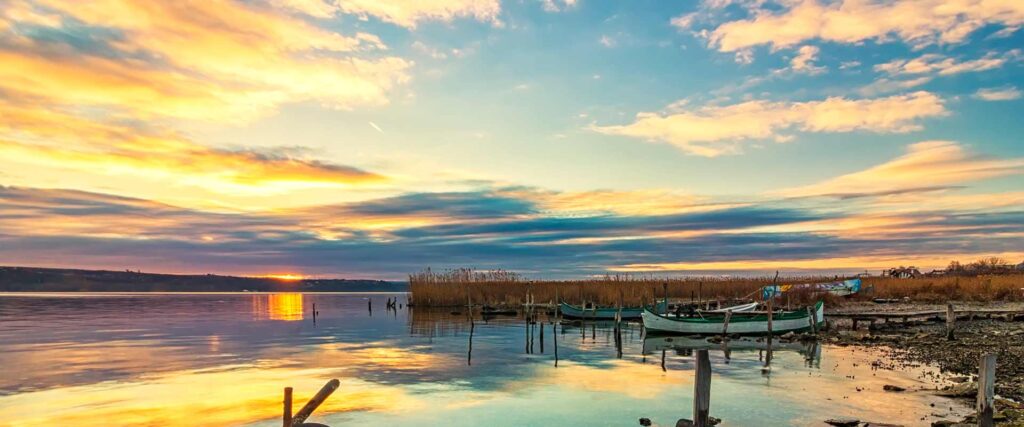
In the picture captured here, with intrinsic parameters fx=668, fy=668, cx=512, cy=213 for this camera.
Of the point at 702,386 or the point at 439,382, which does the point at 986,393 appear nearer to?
the point at 702,386

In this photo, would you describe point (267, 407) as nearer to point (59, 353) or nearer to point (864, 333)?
point (59, 353)

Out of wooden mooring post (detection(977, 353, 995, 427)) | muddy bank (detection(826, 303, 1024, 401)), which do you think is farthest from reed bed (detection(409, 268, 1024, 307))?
wooden mooring post (detection(977, 353, 995, 427))

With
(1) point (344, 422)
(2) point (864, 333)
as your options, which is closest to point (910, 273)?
(2) point (864, 333)

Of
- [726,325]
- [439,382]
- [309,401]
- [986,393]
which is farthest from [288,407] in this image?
[726,325]

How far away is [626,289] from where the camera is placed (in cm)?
7119

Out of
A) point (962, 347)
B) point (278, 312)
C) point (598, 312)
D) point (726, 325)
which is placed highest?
point (962, 347)

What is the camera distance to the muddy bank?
22781 mm

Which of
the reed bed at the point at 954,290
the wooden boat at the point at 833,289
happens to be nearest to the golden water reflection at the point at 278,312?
the wooden boat at the point at 833,289

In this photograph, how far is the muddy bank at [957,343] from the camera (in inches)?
897

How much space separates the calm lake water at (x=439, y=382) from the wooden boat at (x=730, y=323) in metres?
1.38

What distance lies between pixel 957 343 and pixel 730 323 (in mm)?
12019

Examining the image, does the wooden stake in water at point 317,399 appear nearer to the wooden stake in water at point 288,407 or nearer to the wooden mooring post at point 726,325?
the wooden stake in water at point 288,407

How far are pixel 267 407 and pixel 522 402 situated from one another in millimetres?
7747

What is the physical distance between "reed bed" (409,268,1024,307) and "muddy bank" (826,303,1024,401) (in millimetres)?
16634
